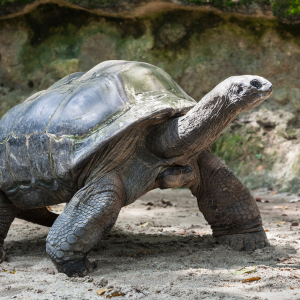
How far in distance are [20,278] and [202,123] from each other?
1.72m

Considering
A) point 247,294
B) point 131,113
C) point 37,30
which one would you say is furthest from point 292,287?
point 37,30

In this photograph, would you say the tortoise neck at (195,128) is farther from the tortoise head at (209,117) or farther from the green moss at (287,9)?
the green moss at (287,9)

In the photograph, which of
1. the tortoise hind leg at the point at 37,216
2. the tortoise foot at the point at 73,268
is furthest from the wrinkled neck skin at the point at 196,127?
the tortoise hind leg at the point at 37,216

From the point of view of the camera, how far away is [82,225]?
2920 millimetres

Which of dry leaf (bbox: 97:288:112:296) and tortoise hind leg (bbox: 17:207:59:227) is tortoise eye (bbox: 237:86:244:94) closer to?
dry leaf (bbox: 97:288:112:296)

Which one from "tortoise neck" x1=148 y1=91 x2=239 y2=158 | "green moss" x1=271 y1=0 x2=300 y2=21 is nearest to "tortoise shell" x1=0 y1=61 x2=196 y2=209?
"tortoise neck" x1=148 y1=91 x2=239 y2=158

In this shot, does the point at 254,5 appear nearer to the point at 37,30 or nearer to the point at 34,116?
the point at 37,30

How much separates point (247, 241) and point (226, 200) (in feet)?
1.36

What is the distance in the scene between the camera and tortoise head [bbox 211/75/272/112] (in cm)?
273

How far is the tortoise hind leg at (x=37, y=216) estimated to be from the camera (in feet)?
14.2

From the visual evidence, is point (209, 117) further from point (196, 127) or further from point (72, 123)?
point (72, 123)

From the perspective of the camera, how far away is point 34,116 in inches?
136

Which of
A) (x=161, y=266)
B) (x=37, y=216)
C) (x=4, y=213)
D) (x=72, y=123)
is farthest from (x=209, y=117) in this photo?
(x=37, y=216)

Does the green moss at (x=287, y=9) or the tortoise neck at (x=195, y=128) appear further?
the green moss at (x=287, y=9)
